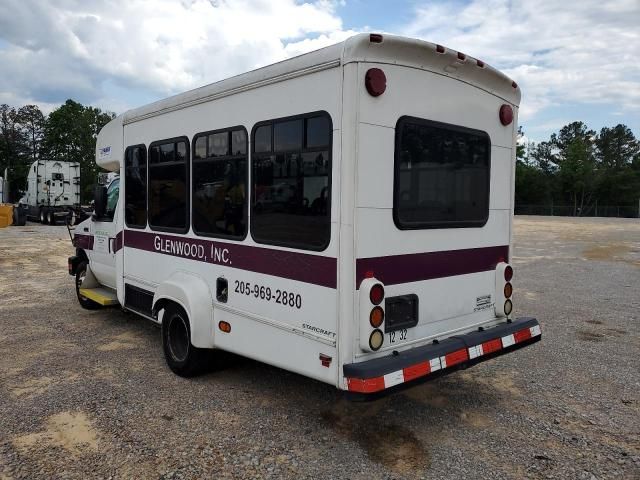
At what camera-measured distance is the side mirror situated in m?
6.41

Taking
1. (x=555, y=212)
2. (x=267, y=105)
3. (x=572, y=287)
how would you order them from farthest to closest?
1. (x=555, y=212)
2. (x=572, y=287)
3. (x=267, y=105)

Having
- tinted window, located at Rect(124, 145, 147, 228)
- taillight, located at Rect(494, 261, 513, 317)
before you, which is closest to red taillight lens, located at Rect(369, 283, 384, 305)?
taillight, located at Rect(494, 261, 513, 317)

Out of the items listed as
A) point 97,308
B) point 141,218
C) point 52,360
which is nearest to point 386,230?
point 141,218

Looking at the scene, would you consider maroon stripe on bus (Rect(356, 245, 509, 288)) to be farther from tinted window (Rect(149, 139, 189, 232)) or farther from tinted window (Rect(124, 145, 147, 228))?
tinted window (Rect(124, 145, 147, 228))

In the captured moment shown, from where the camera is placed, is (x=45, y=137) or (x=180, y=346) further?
(x=45, y=137)

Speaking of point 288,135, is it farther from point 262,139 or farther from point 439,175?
point 439,175

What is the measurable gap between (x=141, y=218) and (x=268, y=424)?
2.78 metres

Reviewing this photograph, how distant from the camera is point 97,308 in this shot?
7.55 m

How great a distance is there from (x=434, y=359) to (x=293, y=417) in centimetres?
125

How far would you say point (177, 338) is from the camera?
16.2ft

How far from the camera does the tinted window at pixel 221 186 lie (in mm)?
4098

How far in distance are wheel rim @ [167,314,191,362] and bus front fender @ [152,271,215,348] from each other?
0.74ft

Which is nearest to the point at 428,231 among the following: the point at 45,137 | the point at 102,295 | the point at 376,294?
the point at 376,294

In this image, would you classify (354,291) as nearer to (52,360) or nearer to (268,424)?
(268,424)
